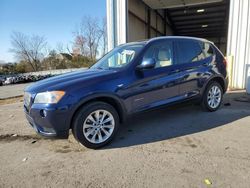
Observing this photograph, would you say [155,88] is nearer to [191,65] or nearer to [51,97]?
[191,65]

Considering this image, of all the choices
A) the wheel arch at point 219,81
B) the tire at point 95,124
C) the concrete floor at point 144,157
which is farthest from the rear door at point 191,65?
the tire at point 95,124

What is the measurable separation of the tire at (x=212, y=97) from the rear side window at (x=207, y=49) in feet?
2.25

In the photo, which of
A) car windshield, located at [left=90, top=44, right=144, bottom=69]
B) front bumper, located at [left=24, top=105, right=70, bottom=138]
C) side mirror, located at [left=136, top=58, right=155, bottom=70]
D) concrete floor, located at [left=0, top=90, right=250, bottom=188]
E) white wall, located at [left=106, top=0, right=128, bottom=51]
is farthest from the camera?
white wall, located at [left=106, top=0, right=128, bottom=51]

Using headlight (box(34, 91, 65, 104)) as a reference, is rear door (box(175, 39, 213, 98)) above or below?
above

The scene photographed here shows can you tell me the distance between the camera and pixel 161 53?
13.5ft

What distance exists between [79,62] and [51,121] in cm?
3817

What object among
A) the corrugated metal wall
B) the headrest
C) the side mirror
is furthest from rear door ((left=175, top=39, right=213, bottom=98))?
the corrugated metal wall

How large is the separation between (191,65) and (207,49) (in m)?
0.82

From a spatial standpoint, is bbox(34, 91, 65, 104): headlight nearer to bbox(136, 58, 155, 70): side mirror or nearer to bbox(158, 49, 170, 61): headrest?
bbox(136, 58, 155, 70): side mirror

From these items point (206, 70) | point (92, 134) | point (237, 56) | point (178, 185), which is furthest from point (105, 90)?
point (237, 56)

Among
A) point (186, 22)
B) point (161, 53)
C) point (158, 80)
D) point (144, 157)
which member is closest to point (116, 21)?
point (161, 53)

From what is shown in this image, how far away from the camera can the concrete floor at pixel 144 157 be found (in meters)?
2.53

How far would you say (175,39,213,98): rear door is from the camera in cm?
431

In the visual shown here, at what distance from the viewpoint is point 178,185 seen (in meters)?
2.38
